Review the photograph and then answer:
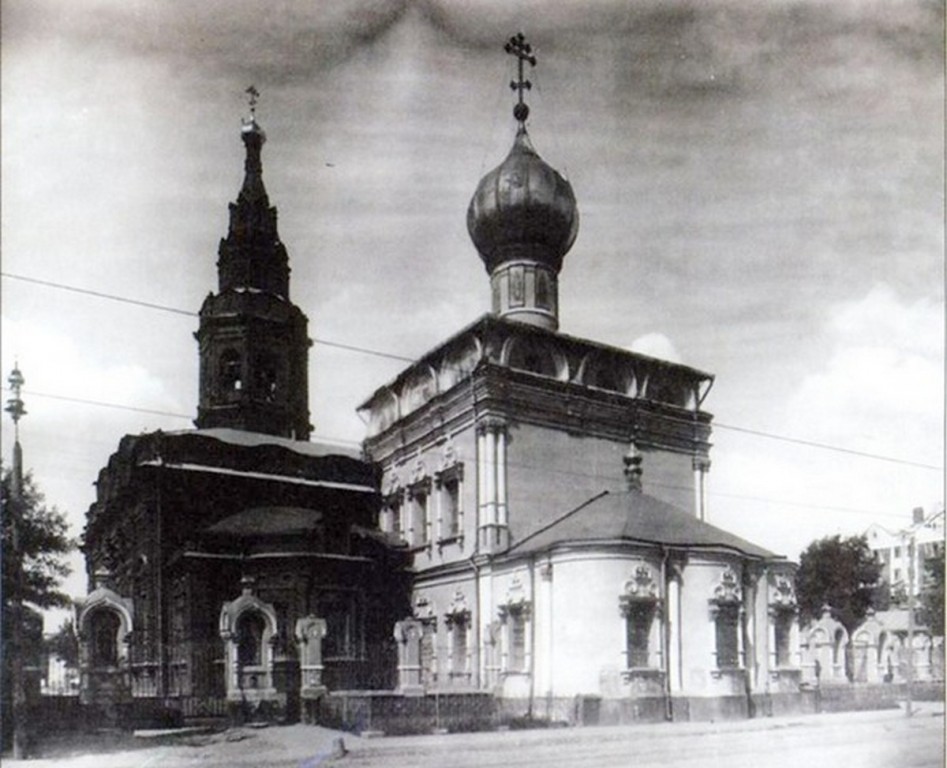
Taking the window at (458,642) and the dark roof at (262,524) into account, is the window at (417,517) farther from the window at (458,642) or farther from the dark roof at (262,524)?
the dark roof at (262,524)

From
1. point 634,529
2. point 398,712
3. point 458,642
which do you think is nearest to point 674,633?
point 634,529

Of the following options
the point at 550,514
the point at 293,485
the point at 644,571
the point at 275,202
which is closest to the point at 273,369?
the point at 293,485

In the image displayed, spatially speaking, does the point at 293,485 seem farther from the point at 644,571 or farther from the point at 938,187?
the point at 938,187

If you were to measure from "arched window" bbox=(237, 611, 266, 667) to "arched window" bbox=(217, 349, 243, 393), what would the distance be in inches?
161

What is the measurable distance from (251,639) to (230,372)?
4.58 meters

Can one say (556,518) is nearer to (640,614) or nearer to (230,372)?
(640,614)

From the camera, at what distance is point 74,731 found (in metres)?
7.88

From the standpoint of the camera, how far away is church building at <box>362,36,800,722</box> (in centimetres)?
1191

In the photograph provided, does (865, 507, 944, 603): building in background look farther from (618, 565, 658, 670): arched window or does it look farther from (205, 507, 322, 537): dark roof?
(205, 507, 322, 537): dark roof

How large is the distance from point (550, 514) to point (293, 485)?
11.3ft

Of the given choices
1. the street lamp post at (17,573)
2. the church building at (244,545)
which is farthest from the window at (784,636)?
the street lamp post at (17,573)

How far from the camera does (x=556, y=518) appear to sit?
1409 centimetres

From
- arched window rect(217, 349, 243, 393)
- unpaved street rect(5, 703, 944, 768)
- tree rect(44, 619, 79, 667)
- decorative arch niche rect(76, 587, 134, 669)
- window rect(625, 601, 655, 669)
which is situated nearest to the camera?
unpaved street rect(5, 703, 944, 768)

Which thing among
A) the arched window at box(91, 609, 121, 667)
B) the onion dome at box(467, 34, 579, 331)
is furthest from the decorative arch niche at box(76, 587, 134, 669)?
the onion dome at box(467, 34, 579, 331)
